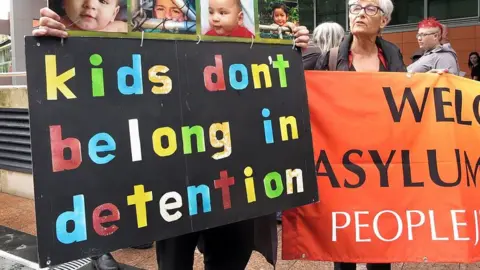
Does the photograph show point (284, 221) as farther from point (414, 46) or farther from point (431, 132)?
point (414, 46)

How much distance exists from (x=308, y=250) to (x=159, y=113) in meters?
1.34

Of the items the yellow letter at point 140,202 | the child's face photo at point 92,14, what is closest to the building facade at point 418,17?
the child's face photo at point 92,14

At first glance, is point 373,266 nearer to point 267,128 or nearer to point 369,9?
point 267,128

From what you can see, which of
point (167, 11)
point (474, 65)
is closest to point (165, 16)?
point (167, 11)

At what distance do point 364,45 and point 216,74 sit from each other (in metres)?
1.18

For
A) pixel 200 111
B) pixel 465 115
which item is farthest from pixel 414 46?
pixel 200 111

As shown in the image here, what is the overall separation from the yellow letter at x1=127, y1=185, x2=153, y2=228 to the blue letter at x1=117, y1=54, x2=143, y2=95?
0.36 metres

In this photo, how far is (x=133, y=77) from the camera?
5.83 ft

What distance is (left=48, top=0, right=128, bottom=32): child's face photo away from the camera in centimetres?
160

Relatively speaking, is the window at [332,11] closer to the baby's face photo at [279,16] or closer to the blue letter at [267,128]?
the baby's face photo at [279,16]

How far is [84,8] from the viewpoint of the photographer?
1629 mm

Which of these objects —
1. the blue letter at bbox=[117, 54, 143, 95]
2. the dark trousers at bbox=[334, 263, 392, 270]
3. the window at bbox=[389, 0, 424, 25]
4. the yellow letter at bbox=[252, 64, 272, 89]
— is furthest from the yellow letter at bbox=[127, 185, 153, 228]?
the window at bbox=[389, 0, 424, 25]

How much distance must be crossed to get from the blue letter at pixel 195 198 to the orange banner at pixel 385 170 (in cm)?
91

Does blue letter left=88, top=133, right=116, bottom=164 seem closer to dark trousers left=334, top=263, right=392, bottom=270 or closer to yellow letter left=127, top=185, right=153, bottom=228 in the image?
yellow letter left=127, top=185, right=153, bottom=228
